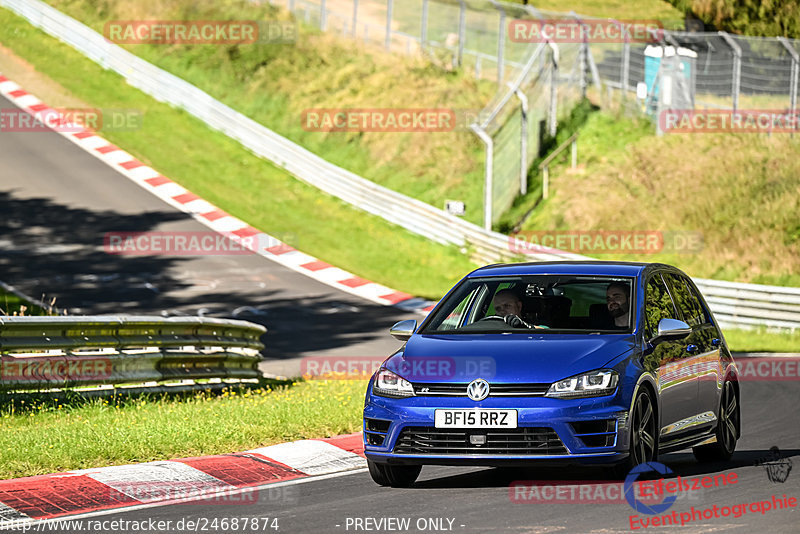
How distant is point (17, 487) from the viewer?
8.48 m

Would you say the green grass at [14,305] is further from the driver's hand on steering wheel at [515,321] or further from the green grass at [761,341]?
the driver's hand on steering wheel at [515,321]

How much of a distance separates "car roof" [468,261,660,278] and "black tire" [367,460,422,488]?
164 cm

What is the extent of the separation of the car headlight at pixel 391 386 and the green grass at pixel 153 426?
2167mm

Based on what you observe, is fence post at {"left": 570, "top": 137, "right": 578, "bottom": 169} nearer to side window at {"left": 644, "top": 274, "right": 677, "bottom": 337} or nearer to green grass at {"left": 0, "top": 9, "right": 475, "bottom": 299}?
green grass at {"left": 0, "top": 9, "right": 475, "bottom": 299}

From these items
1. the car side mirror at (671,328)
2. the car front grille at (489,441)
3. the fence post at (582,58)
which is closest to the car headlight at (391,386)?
the car front grille at (489,441)

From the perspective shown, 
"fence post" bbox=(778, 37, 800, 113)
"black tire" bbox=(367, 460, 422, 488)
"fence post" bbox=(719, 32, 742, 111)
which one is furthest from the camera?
"fence post" bbox=(719, 32, 742, 111)

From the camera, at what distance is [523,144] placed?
3127 centimetres

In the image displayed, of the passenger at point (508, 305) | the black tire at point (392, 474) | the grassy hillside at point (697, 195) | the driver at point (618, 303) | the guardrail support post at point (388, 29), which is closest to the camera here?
the black tire at point (392, 474)

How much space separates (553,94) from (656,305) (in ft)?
80.4

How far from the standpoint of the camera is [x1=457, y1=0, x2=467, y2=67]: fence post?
37.9 meters

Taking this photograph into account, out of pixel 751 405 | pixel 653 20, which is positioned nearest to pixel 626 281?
pixel 751 405

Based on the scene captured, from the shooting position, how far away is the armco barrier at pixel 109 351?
11.8 metres

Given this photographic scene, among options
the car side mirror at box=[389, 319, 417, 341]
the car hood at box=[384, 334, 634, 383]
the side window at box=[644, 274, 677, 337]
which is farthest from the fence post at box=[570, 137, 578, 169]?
the car hood at box=[384, 334, 634, 383]

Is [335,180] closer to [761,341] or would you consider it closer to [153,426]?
[761,341]
